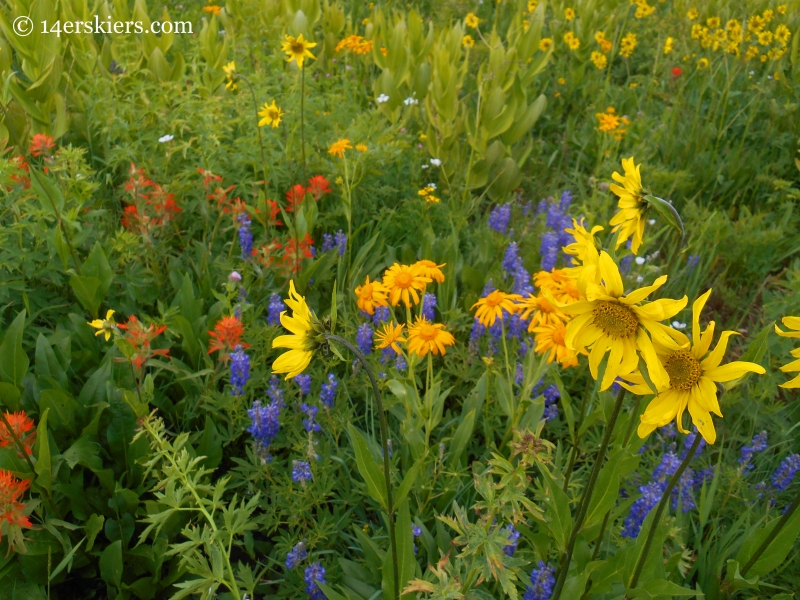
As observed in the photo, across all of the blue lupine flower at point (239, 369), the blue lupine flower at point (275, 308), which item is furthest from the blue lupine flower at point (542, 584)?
the blue lupine flower at point (275, 308)

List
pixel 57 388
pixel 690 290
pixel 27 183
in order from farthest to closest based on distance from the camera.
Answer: pixel 690 290 < pixel 27 183 < pixel 57 388

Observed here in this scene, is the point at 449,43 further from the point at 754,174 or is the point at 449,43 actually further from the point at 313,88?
the point at 754,174

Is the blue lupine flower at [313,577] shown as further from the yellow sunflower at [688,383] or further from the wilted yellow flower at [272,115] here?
the wilted yellow flower at [272,115]

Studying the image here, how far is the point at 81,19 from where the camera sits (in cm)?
341

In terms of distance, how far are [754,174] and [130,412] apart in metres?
3.46

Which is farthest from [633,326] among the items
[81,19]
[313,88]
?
[81,19]

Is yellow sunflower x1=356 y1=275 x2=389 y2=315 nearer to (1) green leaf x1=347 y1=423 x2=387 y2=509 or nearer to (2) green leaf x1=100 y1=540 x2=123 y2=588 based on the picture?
(1) green leaf x1=347 y1=423 x2=387 y2=509

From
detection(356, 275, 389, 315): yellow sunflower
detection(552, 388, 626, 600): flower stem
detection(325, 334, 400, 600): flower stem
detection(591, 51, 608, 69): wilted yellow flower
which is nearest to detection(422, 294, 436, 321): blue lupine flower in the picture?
detection(356, 275, 389, 315): yellow sunflower

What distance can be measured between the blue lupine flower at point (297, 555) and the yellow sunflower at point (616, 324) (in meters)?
0.88

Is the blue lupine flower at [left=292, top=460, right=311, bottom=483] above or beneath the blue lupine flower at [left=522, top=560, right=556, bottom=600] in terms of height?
above

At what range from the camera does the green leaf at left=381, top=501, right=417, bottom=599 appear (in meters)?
1.23

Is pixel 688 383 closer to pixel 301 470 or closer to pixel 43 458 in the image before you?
pixel 301 470

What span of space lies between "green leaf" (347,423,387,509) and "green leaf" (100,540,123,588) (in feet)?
2.41

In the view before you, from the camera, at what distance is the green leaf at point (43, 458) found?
1.46 m
